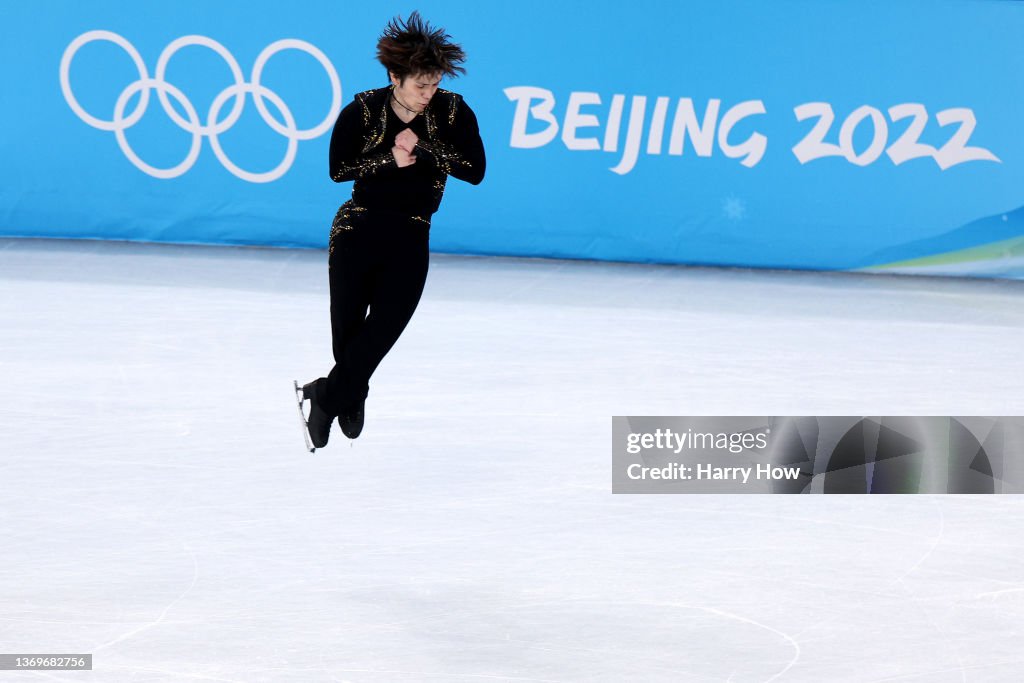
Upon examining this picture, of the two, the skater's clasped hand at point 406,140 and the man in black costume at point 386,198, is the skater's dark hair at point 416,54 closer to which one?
the man in black costume at point 386,198

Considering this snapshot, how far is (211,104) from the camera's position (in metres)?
8.91

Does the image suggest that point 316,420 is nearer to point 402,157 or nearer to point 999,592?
point 402,157

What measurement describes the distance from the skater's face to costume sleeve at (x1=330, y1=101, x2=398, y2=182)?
0.14m

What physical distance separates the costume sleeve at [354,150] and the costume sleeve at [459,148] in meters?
0.14

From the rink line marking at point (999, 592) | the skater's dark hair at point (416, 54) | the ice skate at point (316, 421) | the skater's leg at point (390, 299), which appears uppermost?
the skater's dark hair at point (416, 54)

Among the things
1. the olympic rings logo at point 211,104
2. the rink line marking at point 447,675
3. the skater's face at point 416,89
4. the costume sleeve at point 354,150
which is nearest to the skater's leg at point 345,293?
the costume sleeve at point 354,150

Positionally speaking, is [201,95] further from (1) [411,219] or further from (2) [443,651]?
(2) [443,651]

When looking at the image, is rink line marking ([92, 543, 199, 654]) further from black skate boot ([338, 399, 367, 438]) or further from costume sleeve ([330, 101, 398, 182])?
costume sleeve ([330, 101, 398, 182])

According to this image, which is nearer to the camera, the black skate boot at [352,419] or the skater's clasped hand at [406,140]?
the skater's clasped hand at [406,140]

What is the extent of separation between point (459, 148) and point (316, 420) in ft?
3.39

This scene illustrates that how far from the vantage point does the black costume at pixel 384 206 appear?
418 cm

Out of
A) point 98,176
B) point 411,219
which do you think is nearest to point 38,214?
point 98,176

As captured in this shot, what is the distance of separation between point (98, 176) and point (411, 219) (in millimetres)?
5508

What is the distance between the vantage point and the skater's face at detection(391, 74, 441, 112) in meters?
4.04
